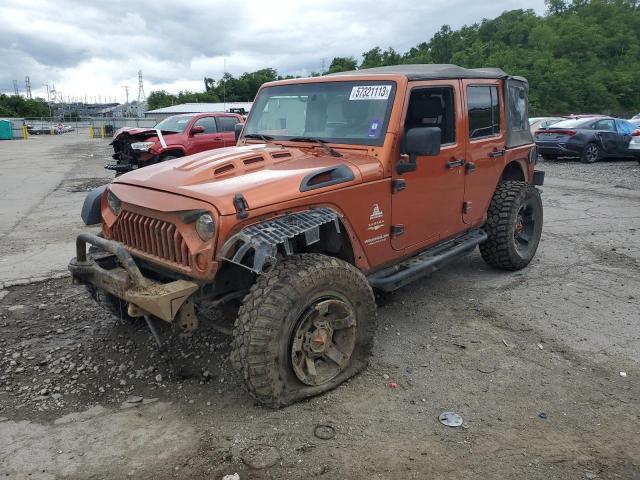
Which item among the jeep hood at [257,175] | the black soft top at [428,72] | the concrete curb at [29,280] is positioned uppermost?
the black soft top at [428,72]

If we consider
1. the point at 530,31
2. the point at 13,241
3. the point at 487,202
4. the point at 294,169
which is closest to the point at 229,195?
the point at 294,169

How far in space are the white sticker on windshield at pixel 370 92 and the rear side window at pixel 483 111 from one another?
110 centimetres

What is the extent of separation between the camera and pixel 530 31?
174 feet

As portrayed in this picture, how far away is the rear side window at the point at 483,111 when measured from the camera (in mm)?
4664

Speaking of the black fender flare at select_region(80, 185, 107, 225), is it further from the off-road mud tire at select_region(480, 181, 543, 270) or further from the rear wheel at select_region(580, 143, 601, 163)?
the rear wheel at select_region(580, 143, 601, 163)

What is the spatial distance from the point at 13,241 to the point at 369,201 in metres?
5.71

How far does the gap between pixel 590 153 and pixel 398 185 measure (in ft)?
47.3

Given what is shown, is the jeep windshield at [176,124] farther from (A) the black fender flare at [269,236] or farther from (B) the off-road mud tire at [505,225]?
(A) the black fender flare at [269,236]

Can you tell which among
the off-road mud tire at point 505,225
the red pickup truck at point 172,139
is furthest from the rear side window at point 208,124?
the off-road mud tire at point 505,225

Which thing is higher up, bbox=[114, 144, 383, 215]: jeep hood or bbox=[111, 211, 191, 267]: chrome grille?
bbox=[114, 144, 383, 215]: jeep hood

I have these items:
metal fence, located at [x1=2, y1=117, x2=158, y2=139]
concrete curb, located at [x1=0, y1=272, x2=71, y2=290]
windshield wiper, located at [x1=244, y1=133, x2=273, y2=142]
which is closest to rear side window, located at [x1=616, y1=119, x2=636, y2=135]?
windshield wiper, located at [x1=244, y1=133, x2=273, y2=142]

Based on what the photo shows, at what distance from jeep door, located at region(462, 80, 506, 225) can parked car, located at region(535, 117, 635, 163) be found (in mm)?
12155

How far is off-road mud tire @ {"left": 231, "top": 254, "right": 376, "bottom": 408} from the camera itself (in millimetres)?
2910

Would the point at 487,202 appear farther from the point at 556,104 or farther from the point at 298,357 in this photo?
the point at 556,104
